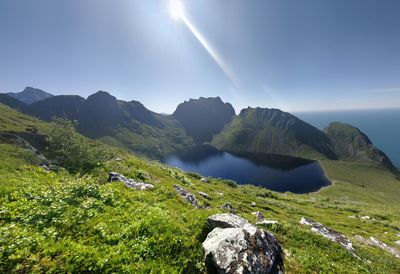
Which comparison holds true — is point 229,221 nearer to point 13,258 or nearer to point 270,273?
point 270,273

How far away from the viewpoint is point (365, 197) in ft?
467

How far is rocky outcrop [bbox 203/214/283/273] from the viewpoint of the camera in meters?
9.37

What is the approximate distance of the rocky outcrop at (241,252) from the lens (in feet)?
30.7

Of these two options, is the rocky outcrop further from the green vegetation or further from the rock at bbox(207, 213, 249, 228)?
the green vegetation

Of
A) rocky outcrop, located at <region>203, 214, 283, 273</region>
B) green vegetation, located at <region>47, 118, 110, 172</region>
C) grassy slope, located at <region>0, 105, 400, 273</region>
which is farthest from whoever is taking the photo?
green vegetation, located at <region>47, 118, 110, 172</region>

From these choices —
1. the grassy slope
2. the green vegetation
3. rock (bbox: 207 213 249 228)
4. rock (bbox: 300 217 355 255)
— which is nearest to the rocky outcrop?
rock (bbox: 207 213 249 228)

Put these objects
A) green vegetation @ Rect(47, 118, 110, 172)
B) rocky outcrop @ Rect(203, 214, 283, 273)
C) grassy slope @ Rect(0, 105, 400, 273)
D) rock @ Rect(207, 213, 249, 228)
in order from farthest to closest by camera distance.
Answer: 1. green vegetation @ Rect(47, 118, 110, 172)
2. rock @ Rect(207, 213, 249, 228)
3. rocky outcrop @ Rect(203, 214, 283, 273)
4. grassy slope @ Rect(0, 105, 400, 273)

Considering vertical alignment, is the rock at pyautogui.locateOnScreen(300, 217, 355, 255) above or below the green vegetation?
below

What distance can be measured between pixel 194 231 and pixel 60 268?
7.02 metres

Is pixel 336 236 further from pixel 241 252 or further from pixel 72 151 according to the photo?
pixel 72 151

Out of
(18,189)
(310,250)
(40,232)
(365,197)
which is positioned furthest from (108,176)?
(365,197)

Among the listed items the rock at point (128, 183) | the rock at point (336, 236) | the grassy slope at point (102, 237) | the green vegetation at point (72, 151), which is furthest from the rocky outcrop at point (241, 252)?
the green vegetation at point (72, 151)

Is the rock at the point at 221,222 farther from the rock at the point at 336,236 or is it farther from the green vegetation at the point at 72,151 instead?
the green vegetation at the point at 72,151

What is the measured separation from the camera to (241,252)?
32.6ft
